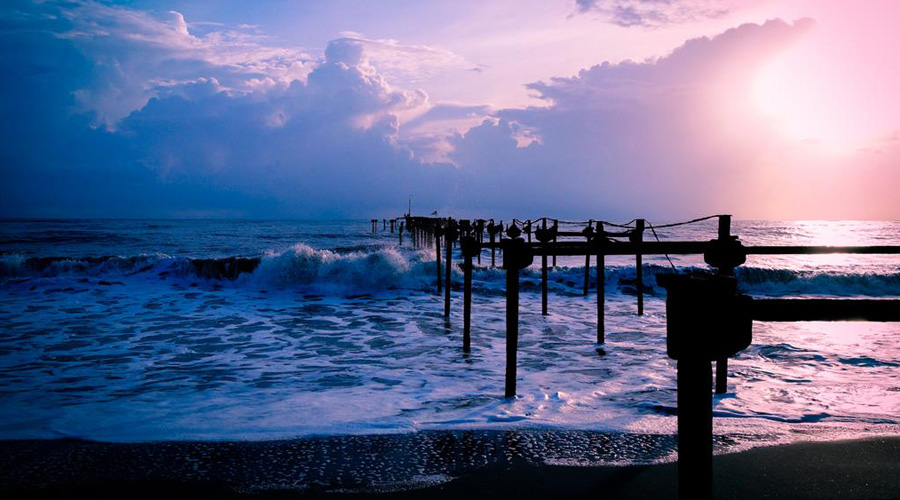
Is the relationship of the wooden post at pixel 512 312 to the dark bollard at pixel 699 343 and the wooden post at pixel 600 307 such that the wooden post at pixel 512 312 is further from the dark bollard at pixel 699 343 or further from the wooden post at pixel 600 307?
the wooden post at pixel 600 307

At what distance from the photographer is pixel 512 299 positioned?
5.54m

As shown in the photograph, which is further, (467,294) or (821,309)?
(467,294)

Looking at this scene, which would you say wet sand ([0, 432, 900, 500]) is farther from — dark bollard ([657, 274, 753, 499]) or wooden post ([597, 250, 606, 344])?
wooden post ([597, 250, 606, 344])

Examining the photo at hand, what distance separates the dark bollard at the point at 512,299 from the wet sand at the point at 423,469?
126 centimetres

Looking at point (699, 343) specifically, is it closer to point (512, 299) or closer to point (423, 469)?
point (423, 469)

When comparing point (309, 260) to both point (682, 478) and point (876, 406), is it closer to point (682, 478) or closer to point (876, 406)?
point (876, 406)

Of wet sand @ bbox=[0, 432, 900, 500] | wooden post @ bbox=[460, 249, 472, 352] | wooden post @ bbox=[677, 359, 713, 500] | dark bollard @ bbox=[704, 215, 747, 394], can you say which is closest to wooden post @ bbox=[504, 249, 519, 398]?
wet sand @ bbox=[0, 432, 900, 500]

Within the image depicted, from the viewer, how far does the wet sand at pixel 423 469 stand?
11.2 ft

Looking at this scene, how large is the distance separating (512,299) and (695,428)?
11.4 ft

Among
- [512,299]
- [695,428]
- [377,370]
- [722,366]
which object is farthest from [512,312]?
[695,428]

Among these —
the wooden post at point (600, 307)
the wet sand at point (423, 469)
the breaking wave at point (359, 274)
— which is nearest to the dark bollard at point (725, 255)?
the wet sand at point (423, 469)

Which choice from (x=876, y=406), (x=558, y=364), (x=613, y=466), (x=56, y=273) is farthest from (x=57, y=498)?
(x=56, y=273)

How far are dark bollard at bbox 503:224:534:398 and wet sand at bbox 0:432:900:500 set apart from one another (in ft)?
4.13

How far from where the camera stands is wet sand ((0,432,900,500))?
135 inches
